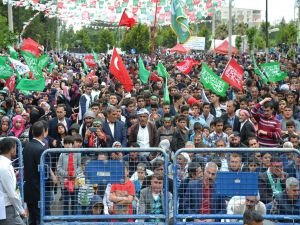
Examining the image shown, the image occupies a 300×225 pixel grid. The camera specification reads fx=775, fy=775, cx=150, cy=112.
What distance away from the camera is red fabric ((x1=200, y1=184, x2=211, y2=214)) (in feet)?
28.1

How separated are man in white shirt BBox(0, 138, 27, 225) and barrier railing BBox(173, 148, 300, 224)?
1.73 metres

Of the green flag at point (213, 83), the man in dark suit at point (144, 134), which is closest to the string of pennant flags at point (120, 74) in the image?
the green flag at point (213, 83)

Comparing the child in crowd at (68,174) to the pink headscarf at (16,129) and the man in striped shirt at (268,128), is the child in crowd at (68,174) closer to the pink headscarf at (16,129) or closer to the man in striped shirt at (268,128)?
the pink headscarf at (16,129)

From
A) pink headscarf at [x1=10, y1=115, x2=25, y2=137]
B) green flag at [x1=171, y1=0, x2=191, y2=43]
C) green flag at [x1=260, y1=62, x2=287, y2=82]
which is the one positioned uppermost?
green flag at [x1=171, y1=0, x2=191, y2=43]

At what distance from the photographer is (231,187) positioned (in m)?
8.51

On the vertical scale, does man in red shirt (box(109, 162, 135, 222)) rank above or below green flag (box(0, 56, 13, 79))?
below

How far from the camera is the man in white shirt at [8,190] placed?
26.5 ft

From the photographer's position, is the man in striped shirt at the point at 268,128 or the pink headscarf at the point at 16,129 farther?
the pink headscarf at the point at 16,129

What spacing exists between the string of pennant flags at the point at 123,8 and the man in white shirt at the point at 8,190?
21.6m

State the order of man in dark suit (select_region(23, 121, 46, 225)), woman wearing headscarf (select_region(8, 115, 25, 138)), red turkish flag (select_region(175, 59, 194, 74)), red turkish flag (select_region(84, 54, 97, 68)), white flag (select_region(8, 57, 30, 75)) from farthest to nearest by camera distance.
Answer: red turkish flag (select_region(84, 54, 97, 68)) < red turkish flag (select_region(175, 59, 194, 74)) < white flag (select_region(8, 57, 30, 75)) < woman wearing headscarf (select_region(8, 115, 25, 138)) < man in dark suit (select_region(23, 121, 46, 225))

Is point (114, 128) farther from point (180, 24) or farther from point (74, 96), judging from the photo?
point (180, 24)

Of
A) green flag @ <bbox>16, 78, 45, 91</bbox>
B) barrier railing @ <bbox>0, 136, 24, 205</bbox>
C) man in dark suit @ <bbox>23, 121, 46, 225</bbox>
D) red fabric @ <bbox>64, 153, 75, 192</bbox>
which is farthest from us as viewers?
green flag @ <bbox>16, 78, 45, 91</bbox>

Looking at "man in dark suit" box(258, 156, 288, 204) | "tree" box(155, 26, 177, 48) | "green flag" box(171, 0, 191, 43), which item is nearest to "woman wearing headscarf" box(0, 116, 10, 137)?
"man in dark suit" box(258, 156, 288, 204)

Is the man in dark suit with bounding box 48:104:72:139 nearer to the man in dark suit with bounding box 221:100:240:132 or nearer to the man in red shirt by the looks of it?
the man in dark suit with bounding box 221:100:240:132
